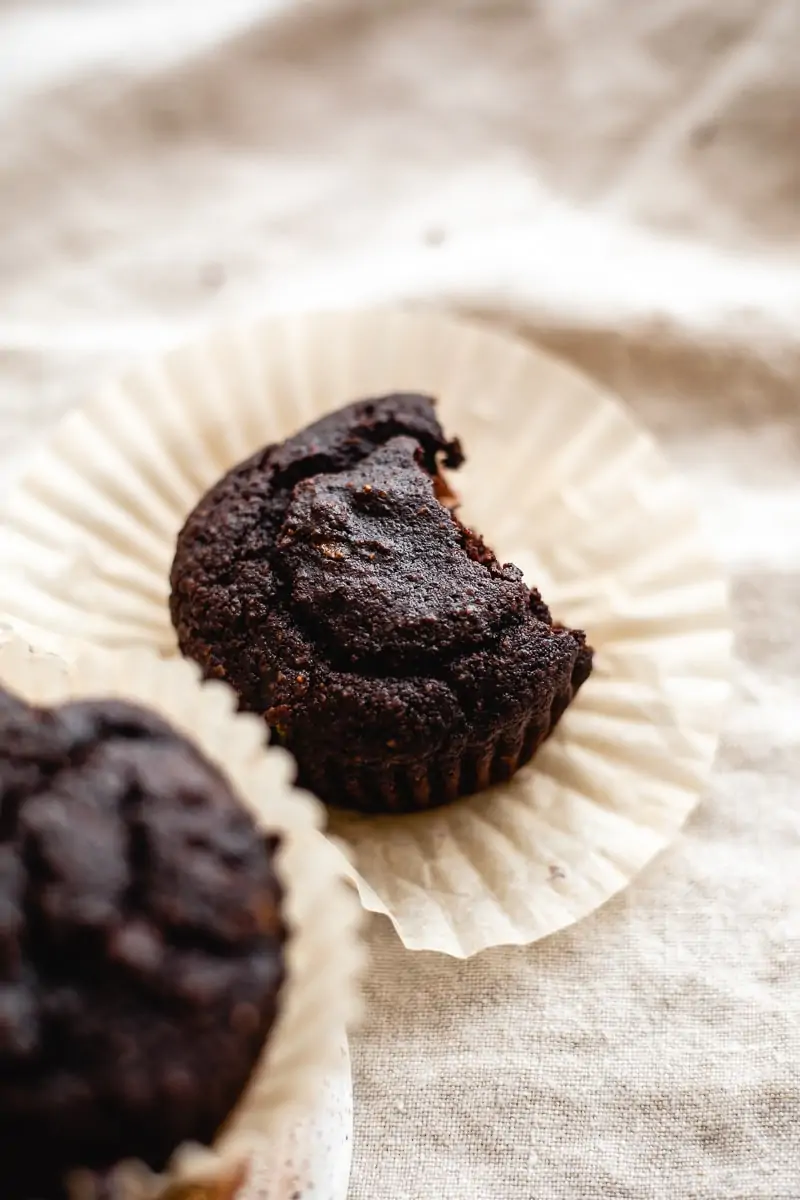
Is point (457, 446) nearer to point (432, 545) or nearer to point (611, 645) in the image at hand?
point (432, 545)

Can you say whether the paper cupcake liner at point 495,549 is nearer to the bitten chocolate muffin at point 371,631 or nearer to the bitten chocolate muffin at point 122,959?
the bitten chocolate muffin at point 371,631

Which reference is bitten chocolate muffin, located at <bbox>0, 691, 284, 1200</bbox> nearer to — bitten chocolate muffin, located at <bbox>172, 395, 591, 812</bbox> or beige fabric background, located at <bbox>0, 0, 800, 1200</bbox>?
bitten chocolate muffin, located at <bbox>172, 395, 591, 812</bbox>

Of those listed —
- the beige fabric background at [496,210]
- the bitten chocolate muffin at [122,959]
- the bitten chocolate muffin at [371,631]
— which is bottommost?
the bitten chocolate muffin at [122,959]

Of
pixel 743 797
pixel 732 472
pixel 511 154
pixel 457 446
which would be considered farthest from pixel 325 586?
pixel 511 154

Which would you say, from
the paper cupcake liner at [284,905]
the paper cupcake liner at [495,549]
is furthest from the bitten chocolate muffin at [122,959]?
the paper cupcake liner at [495,549]

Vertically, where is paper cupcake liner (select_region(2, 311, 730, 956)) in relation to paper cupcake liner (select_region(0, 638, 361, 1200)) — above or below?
above

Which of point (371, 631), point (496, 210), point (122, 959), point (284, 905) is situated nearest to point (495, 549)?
point (371, 631)

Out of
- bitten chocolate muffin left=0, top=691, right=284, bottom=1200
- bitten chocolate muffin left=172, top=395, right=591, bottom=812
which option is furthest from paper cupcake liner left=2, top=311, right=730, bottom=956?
bitten chocolate muffin left=0, top=691, right=284, bottom=1200
